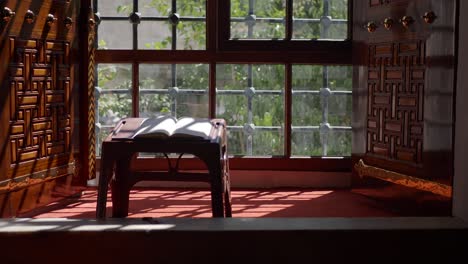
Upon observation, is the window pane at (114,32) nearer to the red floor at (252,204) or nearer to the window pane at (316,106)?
the red floor at (252,204)

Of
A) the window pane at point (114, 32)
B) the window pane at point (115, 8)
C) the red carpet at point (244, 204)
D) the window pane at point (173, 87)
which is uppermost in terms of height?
the window pane at point (115, 8)

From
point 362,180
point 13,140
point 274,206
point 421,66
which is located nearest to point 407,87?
point 421,66

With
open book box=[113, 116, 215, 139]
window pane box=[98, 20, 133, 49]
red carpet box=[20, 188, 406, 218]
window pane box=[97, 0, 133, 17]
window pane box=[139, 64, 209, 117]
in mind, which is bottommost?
red carpet box=[20, 188, 406, 218]

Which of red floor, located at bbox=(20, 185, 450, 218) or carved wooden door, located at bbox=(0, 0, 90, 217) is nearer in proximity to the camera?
carved wooden door, located at bbox=(0, 0, 90, 217)

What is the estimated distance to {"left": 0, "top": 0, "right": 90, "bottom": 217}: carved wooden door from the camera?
2938 millimetres

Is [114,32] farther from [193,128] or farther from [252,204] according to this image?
[193,128]

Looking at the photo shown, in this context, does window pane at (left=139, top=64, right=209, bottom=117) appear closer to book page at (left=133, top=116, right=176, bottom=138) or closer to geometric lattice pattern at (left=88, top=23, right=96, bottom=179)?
geometric lattice pattern at (left=88, top=23, right=96, bottom=179)

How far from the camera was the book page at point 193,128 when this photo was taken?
269 cm

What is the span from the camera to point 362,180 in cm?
358

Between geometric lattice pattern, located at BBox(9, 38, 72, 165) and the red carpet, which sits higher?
geometric lattice pattern, located at BBox(9, 38, 72, 165)

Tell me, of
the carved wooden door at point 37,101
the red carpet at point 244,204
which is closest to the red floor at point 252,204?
the red carpet at point 244,204

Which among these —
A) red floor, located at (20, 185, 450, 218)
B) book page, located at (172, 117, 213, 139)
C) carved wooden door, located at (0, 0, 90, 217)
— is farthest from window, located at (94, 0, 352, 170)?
book page, located at (172, 117, 213, 139)

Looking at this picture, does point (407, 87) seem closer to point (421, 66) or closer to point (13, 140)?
point (421, 66)

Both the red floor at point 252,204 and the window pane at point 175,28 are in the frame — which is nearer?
the red floor at point 252,204
